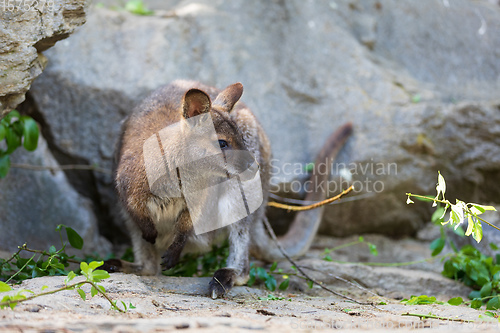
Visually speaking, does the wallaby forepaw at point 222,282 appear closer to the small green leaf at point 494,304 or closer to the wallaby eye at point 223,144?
the wallaby eye at point 223,144

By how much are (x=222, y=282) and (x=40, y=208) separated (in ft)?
6.28

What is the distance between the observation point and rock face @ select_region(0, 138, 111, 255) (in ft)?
14.1

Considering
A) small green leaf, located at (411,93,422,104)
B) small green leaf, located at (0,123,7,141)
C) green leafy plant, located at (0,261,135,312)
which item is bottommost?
green leafy plant, located at (0,261,135,312)

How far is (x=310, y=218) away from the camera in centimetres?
486

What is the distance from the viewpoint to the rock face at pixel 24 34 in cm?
317

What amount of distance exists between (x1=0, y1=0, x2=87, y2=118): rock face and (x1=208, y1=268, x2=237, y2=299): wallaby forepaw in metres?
1.78

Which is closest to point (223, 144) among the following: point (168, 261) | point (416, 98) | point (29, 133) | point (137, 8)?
point (168, 261)

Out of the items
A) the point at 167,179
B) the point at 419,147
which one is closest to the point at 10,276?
the point at 167,179

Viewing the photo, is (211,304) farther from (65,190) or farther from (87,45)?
(87,45)

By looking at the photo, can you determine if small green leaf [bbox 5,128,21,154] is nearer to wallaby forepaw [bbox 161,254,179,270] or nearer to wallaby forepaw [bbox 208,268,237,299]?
wallaby forepaw [bbox 161,254,179,270]

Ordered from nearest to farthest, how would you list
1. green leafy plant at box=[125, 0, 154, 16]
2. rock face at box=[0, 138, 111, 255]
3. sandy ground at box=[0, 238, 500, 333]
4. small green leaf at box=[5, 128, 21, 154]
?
sandy ground at box=[0, 238, 500, 333]
small green leaf at box=[5, 128, 21, 154]
rock face at box=[0, 138, 111, 255]
green leafy plant at box=[125, 0, 154, 16]

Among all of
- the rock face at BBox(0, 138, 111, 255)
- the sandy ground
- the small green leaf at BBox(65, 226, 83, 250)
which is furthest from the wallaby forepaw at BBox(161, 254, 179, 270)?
the rock face at BBox(0, 138, 111, 255)

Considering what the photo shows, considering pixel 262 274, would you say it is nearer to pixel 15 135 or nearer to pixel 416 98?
pixel 15 135

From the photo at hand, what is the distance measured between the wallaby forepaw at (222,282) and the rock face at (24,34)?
1.78 meters
